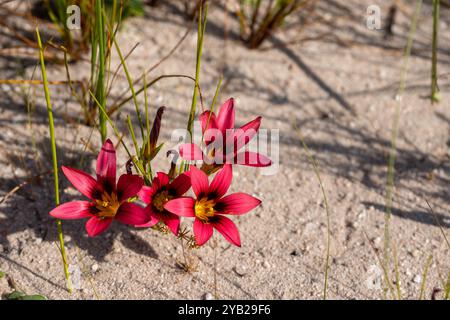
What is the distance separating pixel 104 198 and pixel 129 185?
112mm

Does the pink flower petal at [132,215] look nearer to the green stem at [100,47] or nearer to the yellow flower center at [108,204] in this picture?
the yellow flower center at [108,204]

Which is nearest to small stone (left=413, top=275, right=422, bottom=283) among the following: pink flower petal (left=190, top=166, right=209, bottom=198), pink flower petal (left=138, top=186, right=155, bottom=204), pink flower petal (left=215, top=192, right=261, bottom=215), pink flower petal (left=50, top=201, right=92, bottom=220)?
pink flower petal (left=215, top=192, right=261, bottom=215)

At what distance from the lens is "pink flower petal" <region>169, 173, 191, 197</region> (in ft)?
5.15

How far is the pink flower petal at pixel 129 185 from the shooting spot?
1524mm

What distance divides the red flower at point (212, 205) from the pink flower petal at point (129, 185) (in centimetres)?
9

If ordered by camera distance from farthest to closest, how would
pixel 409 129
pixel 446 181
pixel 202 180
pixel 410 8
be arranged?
Result: pixel 410 8
pixel 409 129
pixel 446 181
pixel 202 180

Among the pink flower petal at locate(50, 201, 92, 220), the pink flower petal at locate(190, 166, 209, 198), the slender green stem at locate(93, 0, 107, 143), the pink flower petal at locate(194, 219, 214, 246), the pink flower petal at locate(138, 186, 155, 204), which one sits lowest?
the pink flower petal at locate(194, 219, 214, 246)

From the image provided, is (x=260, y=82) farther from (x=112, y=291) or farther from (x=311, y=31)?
(x=112, y=291)

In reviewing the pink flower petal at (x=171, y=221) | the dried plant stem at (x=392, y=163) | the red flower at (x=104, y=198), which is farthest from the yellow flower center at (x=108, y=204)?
the dried plant stem at (x=392, y=163)

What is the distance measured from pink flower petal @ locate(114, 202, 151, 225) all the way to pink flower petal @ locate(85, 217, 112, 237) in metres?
0.03

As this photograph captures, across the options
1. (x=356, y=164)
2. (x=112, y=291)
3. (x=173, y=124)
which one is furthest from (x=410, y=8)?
(x=112, y=291)

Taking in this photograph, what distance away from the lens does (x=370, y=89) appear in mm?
2373

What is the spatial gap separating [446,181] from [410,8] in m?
0.96

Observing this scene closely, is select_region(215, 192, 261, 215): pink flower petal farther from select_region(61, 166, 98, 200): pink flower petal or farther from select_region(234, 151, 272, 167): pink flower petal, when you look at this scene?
select_region(61, 166, 98, 200): pink flower petal
